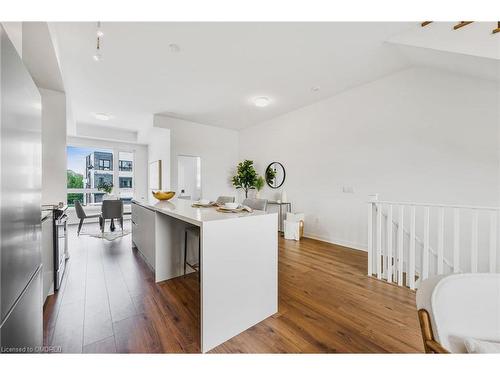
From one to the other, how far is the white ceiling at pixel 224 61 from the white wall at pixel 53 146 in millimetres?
447

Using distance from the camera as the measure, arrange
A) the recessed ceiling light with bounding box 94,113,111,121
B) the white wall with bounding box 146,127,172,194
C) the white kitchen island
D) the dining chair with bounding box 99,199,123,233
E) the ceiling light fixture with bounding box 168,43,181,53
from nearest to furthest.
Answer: the white kitchen island, the ceiling light fixture with bounding box 168,43,181,53, the dining chair with bounding box 99,199,123,233, the recessed ceiling light with bounding box 94,113,111,121, the white wall with bounding box 146,127,172,194

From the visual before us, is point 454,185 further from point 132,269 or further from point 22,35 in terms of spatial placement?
point 22,35

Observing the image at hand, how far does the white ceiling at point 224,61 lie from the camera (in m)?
2.22

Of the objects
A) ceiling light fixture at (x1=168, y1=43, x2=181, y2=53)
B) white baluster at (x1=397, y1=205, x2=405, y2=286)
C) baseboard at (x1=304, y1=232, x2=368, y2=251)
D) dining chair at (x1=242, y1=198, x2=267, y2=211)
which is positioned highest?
ceiling light fixture at (x1=168, y1=43, x2=181, y2=53)

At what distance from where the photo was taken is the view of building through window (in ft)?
20.2

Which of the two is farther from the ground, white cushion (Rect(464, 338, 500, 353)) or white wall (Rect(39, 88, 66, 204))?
white wall (Rect(39, 88, 66, 204))

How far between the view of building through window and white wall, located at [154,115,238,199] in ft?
8.34

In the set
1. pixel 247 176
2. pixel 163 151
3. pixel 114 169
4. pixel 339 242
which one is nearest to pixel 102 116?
pixel 163 151

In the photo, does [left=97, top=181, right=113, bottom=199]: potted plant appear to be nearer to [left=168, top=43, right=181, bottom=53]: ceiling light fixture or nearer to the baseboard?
[left=168, top=43, right=181, bottom=53]: ceiling light fixture

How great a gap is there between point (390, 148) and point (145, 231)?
3.80 m

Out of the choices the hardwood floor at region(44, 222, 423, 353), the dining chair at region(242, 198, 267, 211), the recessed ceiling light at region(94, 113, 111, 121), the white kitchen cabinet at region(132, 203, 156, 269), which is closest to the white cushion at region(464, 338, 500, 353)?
the hardwood floor at region(44, 222, 423, 353)

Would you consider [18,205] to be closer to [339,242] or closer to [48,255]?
[48,255]

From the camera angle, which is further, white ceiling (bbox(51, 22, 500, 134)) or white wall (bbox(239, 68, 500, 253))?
white wall (bbox(239, 68, 500, 253))
